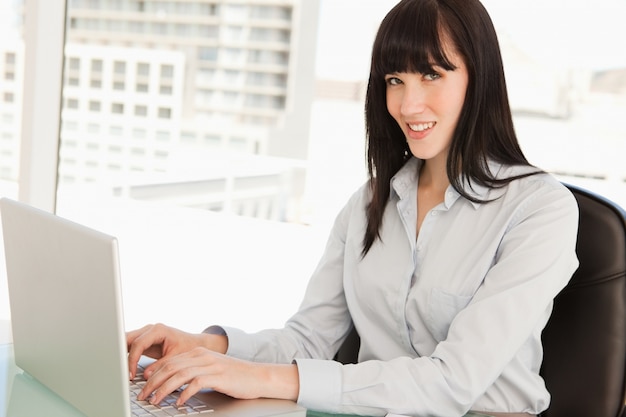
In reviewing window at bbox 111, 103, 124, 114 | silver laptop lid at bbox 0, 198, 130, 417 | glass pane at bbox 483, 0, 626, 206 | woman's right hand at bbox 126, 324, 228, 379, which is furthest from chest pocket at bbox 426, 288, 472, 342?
window at bbox 111, 103, 124, 114

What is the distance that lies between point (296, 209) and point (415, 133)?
4527 millimetres

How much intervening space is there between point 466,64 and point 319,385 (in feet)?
1.86

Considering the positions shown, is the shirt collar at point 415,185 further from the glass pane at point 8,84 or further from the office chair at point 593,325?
the glass pane at point 8,84

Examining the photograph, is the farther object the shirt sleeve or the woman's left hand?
the shirt sleeve

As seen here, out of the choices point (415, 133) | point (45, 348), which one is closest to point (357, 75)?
point (415, 133)

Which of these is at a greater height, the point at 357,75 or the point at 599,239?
the point at 357,75

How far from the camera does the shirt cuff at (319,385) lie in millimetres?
1139

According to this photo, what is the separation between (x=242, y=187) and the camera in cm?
627

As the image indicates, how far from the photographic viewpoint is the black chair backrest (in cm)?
129

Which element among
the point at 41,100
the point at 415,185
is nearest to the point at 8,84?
the point at 41,100

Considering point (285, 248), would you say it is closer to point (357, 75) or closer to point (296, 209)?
point (296, 209)

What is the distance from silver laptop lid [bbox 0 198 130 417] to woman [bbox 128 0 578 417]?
0.12m

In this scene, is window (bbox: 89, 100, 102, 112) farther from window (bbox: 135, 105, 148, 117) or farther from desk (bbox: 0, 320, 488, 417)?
desk (bbox: 0, 320, 488, 417)

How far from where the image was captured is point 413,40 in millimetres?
1311
